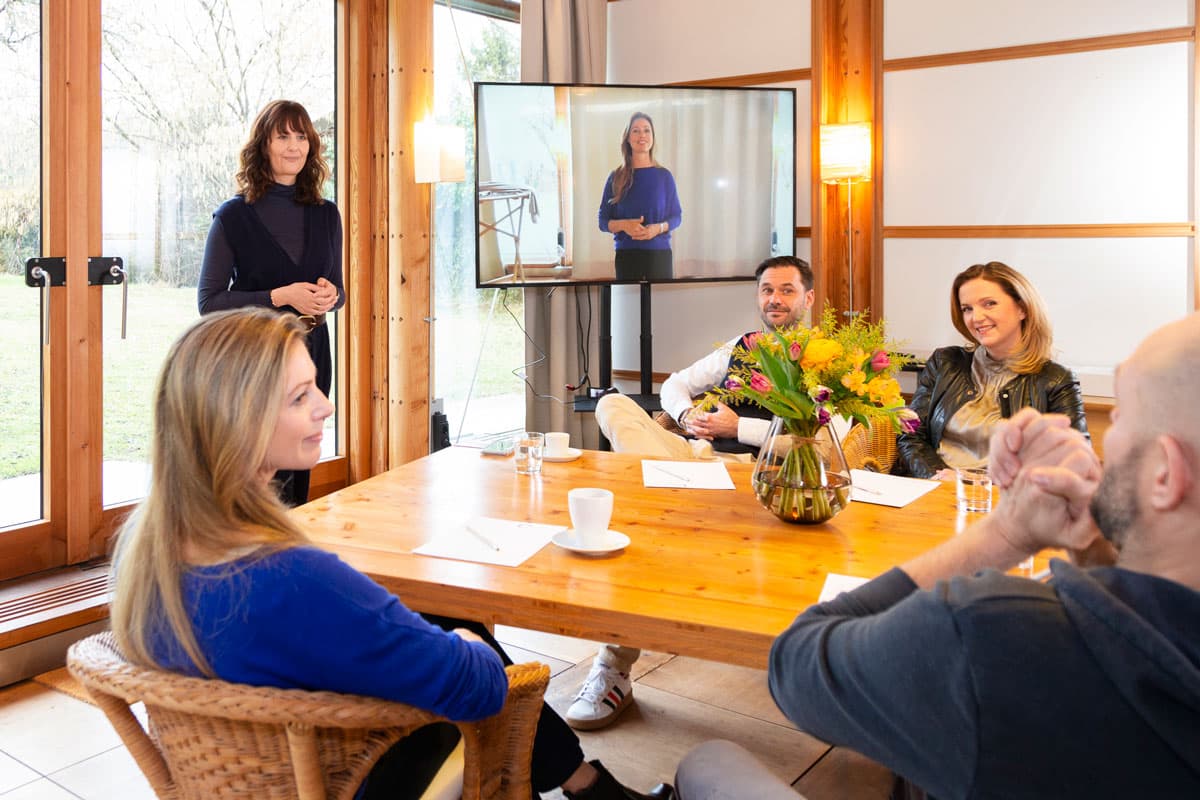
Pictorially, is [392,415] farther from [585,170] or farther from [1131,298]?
[1131,298]

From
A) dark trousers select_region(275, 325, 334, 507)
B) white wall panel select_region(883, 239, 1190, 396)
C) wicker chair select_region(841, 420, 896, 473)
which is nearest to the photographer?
wicker chair select_region(841, 420, 896, 473)

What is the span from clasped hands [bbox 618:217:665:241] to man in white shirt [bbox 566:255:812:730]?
1211 millimetres

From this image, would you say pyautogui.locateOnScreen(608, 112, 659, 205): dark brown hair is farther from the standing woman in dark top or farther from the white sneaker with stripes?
the white sneaker with stripes

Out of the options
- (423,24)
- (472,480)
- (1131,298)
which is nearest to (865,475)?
(472,480)

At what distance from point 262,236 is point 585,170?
180 centimetres

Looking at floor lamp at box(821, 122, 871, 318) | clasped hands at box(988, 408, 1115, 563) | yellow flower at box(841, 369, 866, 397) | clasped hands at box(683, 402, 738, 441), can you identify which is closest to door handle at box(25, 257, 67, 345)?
clasped hands at box(683, 402, 738, 441)

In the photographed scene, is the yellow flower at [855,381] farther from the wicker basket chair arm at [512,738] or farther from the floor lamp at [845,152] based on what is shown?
the floor lamp at [845,152]

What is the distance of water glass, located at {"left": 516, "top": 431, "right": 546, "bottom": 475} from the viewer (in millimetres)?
2428

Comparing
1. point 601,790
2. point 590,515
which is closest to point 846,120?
point 590,515

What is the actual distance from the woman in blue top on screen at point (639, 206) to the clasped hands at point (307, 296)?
168 centimetres

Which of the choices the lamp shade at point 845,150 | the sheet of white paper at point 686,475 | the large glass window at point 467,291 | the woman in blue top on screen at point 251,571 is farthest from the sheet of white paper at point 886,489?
the large glass window at point 467,291

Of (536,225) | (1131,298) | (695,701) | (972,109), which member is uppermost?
(972,109)

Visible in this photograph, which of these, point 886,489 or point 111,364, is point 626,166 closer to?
point 111,364

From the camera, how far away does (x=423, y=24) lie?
4.49 metres
